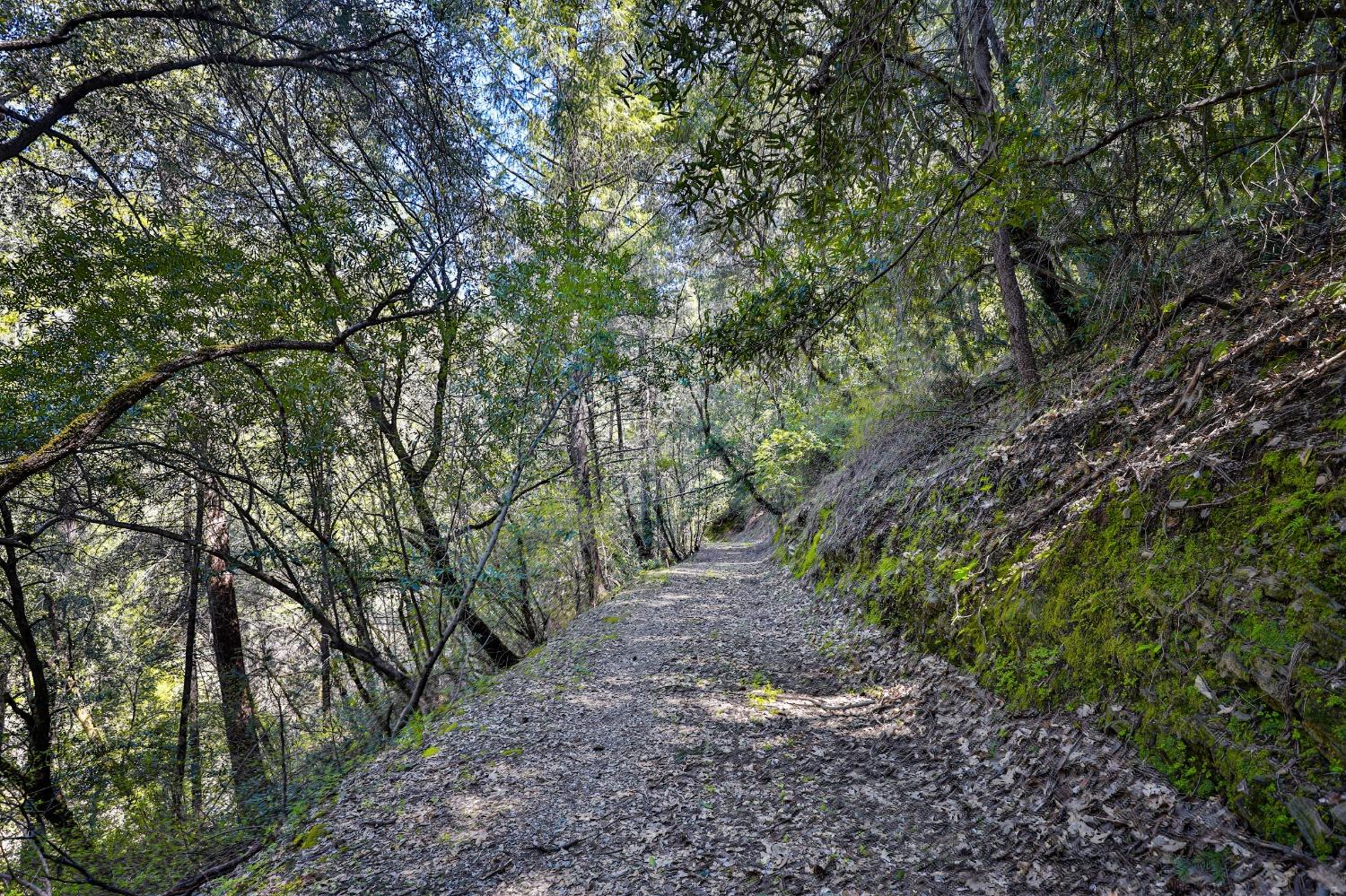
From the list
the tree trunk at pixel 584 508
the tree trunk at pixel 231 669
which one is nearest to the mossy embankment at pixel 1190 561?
the tree trunk at pixel 584 508

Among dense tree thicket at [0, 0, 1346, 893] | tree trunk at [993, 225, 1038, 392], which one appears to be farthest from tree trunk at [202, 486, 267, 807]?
tree trunk at [993, 225, 1038, 392]

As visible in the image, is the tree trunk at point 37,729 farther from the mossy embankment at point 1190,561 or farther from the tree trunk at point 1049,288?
the tree trunk at point 1049,288

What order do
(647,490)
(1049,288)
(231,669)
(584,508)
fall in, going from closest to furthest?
(1049,288), (231,669), (584,508), (647,490)

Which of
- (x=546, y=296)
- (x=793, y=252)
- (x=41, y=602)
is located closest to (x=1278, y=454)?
(x=546, y=296)

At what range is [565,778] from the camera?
4.34m

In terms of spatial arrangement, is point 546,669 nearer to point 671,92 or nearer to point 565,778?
point 565,778

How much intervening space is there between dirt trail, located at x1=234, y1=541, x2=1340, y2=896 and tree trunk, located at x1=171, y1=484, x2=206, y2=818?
463 centimetres

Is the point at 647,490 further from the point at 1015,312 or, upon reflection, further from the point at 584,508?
the point at 1015,312

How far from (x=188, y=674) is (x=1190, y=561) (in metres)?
12.7

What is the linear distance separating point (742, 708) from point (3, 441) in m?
7.02

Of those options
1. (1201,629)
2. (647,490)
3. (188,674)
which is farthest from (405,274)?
(647,490)

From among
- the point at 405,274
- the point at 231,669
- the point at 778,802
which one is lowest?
the point at 778,802

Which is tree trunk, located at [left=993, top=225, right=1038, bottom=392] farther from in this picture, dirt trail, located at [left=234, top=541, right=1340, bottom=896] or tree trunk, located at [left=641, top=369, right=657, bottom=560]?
tree trunk, located at [left=641, top=369, right=657, bottom=560]

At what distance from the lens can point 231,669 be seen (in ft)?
27.0
